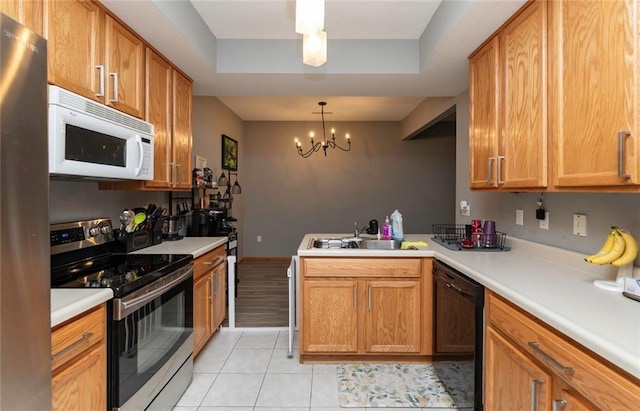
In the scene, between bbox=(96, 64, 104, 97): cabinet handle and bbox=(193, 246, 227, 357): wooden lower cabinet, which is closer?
bbox=(96, 64, 104, 97): cabinet handle

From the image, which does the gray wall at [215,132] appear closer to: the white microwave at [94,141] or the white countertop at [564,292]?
the white microwave at [94,141]

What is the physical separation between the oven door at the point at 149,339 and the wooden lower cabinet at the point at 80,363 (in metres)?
0.05

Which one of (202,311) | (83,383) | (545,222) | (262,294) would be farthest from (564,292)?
(262,294)

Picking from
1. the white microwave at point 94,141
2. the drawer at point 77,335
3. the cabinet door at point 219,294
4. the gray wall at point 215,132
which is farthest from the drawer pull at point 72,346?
the gray wall at point 215,132

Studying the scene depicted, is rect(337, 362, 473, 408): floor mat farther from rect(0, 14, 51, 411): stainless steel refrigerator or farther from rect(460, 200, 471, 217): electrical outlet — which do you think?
rect(0, 14, 51, 411): stainless steel refrigerator

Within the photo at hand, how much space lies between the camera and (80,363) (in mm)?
1256

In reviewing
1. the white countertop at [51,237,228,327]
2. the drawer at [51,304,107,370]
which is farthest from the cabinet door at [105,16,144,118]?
the drawer at [51,304,107,370]

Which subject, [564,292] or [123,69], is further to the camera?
[123,69]

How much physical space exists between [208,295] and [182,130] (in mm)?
1341

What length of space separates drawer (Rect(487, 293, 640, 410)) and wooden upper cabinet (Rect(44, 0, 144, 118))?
2128mm

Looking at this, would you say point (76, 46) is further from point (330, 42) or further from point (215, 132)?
point (215, 132)

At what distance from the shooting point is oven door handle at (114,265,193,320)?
1.43 meters

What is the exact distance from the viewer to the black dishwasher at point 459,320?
1.62 meters

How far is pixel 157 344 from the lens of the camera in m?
1.79
